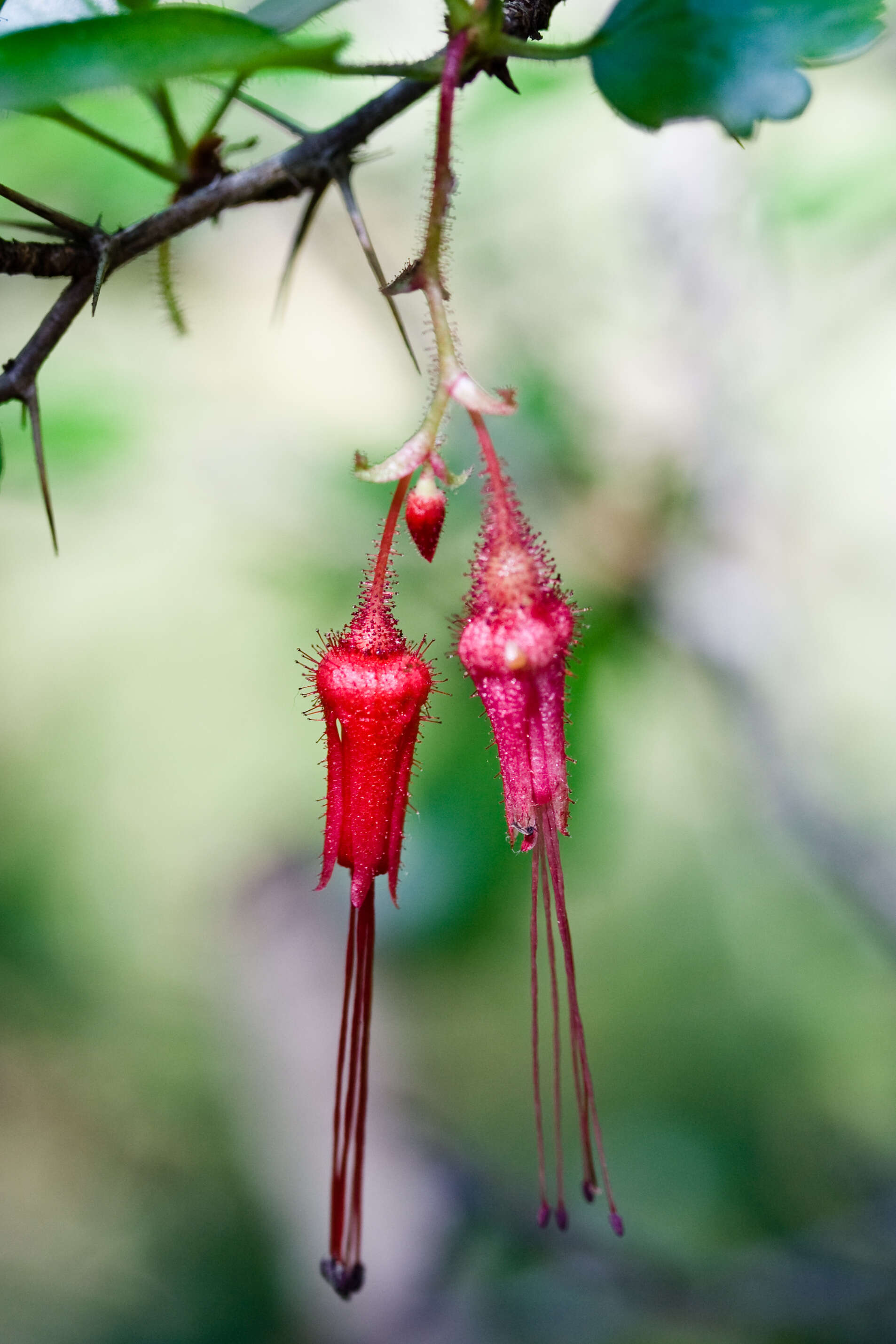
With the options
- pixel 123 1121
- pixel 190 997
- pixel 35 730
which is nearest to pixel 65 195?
pixel 35 730

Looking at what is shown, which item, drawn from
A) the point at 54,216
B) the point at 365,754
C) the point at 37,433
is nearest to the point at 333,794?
the point at 365,754

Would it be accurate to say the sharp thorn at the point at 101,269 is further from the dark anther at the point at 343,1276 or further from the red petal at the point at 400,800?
the dark anther at the point at 343,1276

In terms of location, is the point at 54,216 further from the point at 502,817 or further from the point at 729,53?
the point at 502,817

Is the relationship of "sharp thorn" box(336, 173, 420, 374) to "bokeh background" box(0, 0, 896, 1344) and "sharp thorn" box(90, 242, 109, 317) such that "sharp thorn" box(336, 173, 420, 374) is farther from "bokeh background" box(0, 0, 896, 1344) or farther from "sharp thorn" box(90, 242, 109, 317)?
"bokeh background" box(0, 0, 896, 1344)

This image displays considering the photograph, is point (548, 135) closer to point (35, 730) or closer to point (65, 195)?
point (65, 195)

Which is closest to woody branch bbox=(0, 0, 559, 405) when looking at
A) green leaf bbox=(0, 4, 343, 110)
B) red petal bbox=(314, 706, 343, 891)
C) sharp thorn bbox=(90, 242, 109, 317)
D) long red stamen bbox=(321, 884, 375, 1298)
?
sharp thorn bbox=(90, 242, 109, 317)

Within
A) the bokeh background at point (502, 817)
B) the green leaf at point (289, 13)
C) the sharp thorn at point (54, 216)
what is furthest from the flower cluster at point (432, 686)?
the bokeh background at point (502, 817)
